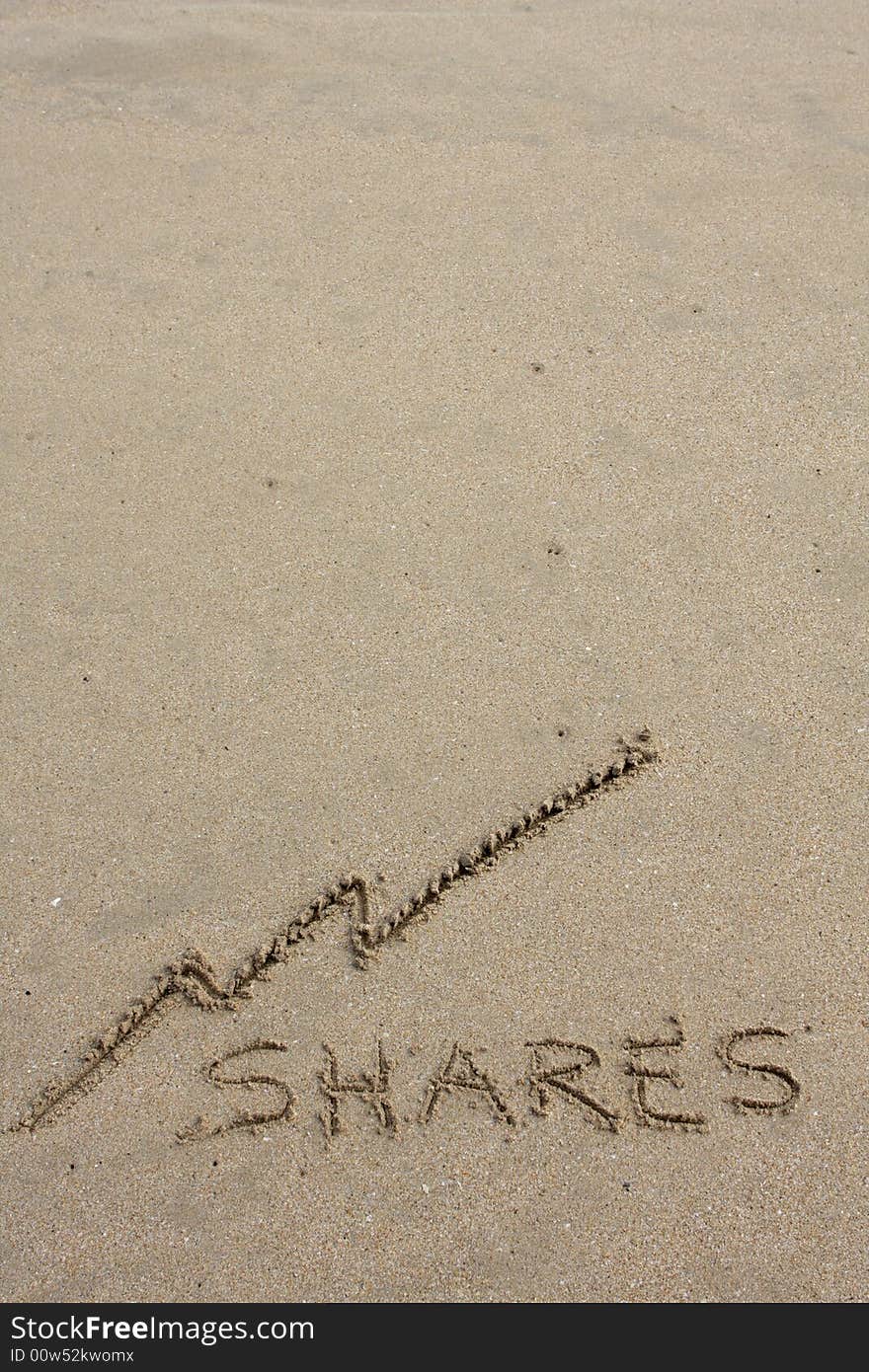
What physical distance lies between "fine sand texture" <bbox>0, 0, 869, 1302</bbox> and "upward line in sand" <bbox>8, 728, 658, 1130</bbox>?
1 cm

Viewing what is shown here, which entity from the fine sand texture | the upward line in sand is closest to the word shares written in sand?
the fine sand texture

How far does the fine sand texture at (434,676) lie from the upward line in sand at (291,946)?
0.03 ft

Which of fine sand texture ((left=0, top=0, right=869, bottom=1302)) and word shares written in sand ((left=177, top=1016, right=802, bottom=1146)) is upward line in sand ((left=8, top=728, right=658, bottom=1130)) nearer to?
fine sand texture ((left=0, top=0, right=869, bottom=1302))

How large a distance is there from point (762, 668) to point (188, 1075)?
57.5 inches

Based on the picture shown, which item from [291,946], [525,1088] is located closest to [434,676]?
[291,946]

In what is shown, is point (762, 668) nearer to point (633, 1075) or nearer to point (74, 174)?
point (633, 1075)

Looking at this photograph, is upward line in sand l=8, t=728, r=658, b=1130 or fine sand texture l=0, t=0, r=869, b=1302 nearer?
fine sand texture l=0, t=0, r=869, b=1302

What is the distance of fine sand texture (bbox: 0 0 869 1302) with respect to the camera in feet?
6.86

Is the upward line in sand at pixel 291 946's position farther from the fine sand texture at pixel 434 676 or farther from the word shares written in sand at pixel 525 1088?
the word shares written in sand at pixel 525 1088

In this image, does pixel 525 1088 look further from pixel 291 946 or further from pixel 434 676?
pixel 434 676

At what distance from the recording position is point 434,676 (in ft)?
8.94

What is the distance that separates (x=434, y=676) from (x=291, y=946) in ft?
2.29

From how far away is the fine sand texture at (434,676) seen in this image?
209cm

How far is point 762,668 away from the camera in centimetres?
272
